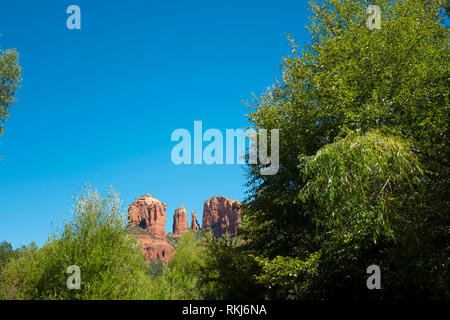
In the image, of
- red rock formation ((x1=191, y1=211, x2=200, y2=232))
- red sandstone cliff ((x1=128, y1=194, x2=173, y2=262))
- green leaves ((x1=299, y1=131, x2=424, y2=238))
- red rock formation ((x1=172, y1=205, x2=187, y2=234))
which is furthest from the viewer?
red rock formation ((x1=191, y1=211, x2=200, y2=232))

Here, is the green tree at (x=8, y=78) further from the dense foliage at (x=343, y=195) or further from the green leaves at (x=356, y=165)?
the green leaves at (x=356, y=165)

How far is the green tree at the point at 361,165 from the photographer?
863 cm

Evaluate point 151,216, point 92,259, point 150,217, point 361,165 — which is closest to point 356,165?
point 361,165

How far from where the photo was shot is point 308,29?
1977cm

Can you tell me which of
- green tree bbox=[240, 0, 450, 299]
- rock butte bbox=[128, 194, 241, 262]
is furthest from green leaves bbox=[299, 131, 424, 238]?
rock butte bbox=[128, 194, 241, 262]

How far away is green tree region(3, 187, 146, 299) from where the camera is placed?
45.6 feet

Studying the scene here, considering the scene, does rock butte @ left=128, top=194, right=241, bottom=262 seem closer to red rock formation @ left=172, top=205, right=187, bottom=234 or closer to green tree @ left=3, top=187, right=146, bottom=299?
red rock formation @ left=172, top=205, right=187, bottom=234

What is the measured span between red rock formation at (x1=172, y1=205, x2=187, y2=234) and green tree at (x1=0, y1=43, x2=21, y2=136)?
165660 millimetres

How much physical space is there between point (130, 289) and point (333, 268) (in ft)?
29.8

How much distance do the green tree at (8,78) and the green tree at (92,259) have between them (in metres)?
8.39

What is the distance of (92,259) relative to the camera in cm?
1417

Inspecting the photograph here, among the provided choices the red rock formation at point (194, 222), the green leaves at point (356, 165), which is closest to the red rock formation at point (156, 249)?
the red rock formation at point (194, 222)
